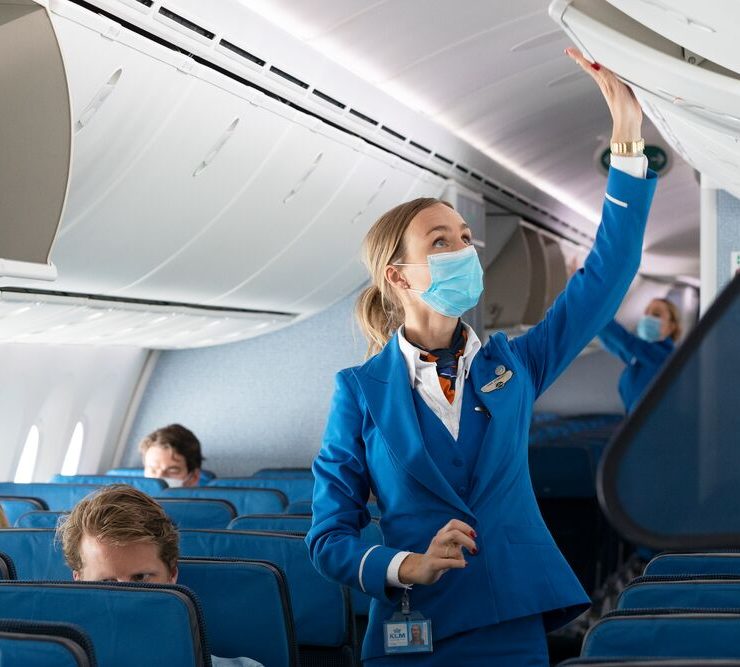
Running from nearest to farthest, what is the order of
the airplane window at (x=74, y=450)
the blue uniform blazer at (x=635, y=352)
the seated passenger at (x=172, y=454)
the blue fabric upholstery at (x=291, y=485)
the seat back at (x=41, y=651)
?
the seat back at (x=41, y=651)
the blue fabric upholstery at (x=291, y=485)
the seated passenger at (x=172, y=454)
the blue uniform blazer at (x=635, y=352)
the airplane window at (x=74, y=450)

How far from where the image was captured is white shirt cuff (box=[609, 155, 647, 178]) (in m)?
2.76

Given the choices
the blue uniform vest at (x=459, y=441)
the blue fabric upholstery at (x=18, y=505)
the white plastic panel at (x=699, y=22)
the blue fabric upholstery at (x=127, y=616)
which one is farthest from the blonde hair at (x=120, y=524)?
the blue fabric upholstery at (x=18, y=505)

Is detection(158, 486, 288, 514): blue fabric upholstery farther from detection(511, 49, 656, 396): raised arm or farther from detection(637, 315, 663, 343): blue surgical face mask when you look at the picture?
detection(637, 315, 663, 343): blue surgical face mask

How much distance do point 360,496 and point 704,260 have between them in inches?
176

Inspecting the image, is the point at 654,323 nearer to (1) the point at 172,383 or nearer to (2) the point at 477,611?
(1) the point at 172,383

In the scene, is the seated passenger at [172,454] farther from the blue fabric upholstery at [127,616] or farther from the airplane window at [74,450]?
the blue fabric upholstery at [127,616]

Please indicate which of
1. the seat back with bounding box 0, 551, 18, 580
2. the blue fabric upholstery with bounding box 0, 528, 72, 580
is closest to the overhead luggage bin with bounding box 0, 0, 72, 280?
the blue fabric upholstery with bounding box 0, 528, 72, 580

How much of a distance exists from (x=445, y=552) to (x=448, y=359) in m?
0.59

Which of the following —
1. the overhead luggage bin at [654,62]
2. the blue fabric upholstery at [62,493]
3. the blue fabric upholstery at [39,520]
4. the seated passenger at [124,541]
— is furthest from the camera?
the blue fabric upholstery at [62,493]

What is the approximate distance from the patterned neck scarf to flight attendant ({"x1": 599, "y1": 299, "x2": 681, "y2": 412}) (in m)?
5.31

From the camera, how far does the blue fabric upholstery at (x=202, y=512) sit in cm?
517

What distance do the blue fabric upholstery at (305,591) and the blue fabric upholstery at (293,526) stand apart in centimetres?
49

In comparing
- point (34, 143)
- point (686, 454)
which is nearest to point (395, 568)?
point (686, 454)

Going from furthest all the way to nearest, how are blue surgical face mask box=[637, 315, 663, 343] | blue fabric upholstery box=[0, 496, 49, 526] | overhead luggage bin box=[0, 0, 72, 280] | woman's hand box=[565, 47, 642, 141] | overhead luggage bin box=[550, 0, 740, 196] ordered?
blue surgical face mask box=[637, 315, 663, 343] < blue fabric upholstery box=[0, 496, 49, 526] < overhead luggage bin box=[0, 0, 72, 280] < overhead luggage bin box=[550, 0, 740, 196] < woman's hand box=[565, 47, 642, 141]
